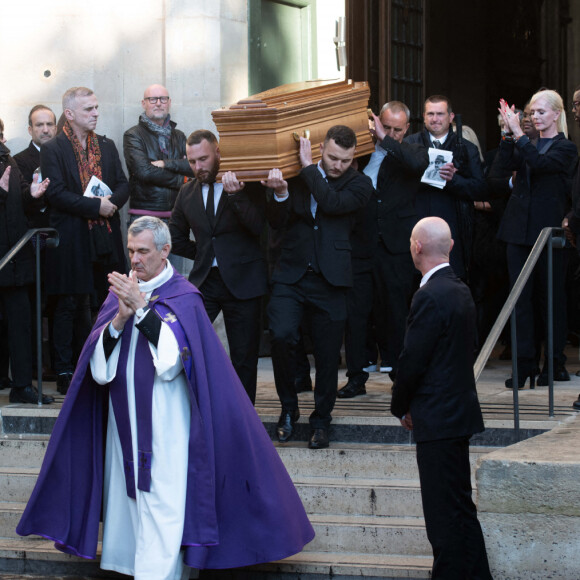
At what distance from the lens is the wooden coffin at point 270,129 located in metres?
6.59

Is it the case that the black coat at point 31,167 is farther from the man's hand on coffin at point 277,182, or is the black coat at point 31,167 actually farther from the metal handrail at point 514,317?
the metal handrail at point 514,317

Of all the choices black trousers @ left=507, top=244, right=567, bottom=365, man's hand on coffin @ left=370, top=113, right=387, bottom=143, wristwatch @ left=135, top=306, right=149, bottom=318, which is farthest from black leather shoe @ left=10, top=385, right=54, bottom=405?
black trousers @ left=507, top=244, right=567, bottom=365

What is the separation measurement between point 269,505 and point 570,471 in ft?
4.53

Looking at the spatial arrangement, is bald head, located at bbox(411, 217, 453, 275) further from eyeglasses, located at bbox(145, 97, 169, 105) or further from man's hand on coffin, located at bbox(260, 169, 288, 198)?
eyeglasses, located at bbox(145, 97, 169, 105)

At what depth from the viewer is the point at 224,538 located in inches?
213

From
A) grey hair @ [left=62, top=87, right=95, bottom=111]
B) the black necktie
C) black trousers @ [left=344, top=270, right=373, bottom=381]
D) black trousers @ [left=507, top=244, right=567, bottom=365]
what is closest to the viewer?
the black necktie

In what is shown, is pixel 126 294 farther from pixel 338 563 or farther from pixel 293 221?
pixel 293 221

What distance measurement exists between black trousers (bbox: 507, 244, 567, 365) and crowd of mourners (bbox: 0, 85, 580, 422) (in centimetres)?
1

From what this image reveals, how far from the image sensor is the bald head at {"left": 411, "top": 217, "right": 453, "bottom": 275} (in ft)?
16.8

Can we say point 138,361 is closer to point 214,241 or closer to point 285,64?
point 214,241

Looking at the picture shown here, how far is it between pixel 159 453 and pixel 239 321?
1714 mm

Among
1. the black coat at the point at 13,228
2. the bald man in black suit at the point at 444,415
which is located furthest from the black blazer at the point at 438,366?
the black coat at the point at 13,228

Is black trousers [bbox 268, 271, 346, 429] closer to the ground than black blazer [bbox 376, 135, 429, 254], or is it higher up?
closer to the ground

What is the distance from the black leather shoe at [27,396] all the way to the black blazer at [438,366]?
322cm
